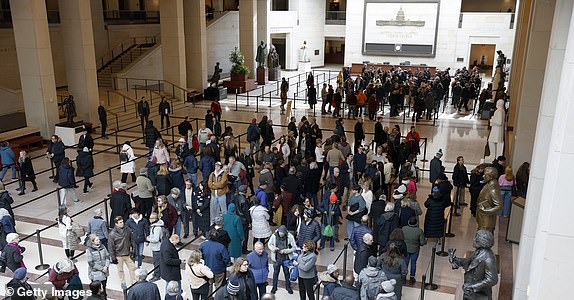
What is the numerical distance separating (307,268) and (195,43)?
72.5 ft

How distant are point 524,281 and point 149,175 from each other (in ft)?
26.5

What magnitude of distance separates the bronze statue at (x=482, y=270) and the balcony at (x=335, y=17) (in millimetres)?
40573

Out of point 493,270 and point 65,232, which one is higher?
point 493,270

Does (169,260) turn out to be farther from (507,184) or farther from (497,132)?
(497,132)

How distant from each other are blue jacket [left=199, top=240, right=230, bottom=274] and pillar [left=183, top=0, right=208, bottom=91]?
21.0m

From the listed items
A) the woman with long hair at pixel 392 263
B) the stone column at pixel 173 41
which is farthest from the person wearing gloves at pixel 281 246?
the stone column at pixel 173 41

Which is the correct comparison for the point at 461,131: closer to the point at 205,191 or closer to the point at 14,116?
the point at 205,191

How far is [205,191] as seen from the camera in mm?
10211

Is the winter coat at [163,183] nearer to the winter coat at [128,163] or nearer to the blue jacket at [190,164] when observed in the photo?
the blue jacket at [190,164]

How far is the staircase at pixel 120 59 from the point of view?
28203mm

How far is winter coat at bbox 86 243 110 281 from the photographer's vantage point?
7.62 m

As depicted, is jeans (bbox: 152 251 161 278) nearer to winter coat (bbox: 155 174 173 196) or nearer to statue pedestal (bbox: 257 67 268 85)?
winter coat (bbox: 155 174 173 196)

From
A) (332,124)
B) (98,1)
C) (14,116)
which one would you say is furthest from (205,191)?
(98,1)

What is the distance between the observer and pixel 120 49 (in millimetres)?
31000
